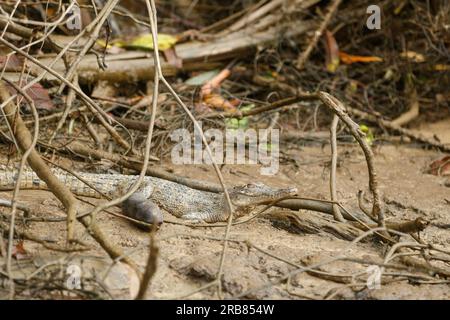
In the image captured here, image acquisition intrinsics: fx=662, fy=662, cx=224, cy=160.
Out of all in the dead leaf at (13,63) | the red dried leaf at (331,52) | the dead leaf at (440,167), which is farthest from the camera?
the red dried leaf at (331,52)

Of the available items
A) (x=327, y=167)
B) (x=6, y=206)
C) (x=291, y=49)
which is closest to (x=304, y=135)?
(x=327, y=167)

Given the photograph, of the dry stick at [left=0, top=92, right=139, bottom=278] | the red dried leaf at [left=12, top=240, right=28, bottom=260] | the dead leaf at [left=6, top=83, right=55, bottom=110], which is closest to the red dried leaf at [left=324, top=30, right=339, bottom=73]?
the dead leaf at [left=6, top=83, right=55, bottom=110]

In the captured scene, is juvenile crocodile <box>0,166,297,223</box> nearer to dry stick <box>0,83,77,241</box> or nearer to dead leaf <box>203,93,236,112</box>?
dry stick <box>0,83,77,241</box>

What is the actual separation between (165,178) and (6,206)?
1.24 m

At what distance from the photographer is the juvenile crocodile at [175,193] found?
4.33 metres

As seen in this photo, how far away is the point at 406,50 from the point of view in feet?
23.2

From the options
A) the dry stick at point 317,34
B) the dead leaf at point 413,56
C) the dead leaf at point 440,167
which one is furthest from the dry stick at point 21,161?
the dead leaf at point 413,56

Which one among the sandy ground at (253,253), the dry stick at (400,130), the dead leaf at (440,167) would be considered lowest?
the sandy ground at (253,253)

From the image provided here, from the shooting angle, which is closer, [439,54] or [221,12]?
[439,54]

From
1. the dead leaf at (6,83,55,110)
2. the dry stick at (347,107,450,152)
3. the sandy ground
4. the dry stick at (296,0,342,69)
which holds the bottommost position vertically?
the sandy ground

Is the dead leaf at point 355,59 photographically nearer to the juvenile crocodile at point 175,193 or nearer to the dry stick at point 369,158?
the juvenile crocodile at point 175,193

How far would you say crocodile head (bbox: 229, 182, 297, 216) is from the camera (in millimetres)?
4312

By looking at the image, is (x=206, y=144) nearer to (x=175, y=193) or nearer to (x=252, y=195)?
(x=252, y=195)
